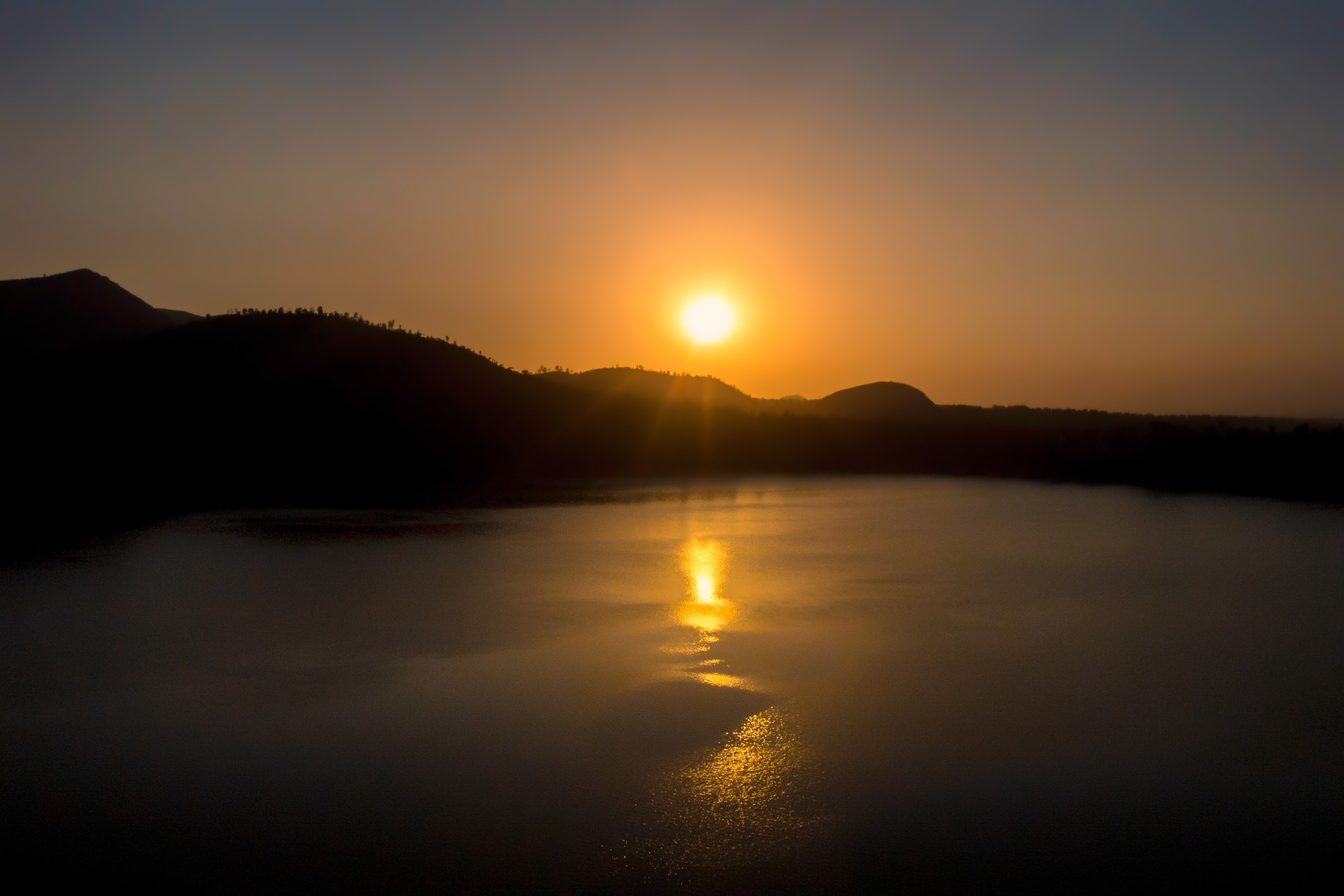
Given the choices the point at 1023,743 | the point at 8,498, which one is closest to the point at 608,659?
the point at 1023,743

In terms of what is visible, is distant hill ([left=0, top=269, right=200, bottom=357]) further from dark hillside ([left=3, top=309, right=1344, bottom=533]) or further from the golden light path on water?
the golden light path on water

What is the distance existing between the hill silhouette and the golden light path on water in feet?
58.8

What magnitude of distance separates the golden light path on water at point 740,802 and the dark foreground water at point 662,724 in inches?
0.9

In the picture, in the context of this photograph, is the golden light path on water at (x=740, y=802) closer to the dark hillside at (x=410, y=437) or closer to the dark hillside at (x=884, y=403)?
the dark hillside at (x=410, y=437)

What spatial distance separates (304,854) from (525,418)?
38727 millimetres

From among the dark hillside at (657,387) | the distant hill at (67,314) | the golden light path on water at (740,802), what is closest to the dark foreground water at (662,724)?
the golden light path on water at (740,802)

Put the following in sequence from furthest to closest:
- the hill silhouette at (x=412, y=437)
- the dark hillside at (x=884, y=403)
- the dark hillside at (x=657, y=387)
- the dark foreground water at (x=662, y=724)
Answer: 1. the dark hillside at (x=884, y=403)
2. the dark hillside at (x=657, y=387)
3. the hill silhouette at (x=412, y=437)
4. the dark foreground water at (x=662, y=724)

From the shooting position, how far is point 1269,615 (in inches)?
408

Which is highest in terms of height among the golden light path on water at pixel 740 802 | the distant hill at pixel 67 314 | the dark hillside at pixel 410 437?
the distant hill at pixel 67 314

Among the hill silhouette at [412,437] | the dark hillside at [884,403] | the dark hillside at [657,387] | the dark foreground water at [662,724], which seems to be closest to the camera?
the dark foreground water at [662,724]

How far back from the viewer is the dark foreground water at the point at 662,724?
4.49 metres

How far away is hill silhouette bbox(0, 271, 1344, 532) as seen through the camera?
93.9ft

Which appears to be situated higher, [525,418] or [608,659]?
[525,418]

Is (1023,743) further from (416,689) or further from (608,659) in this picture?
(416,689)
